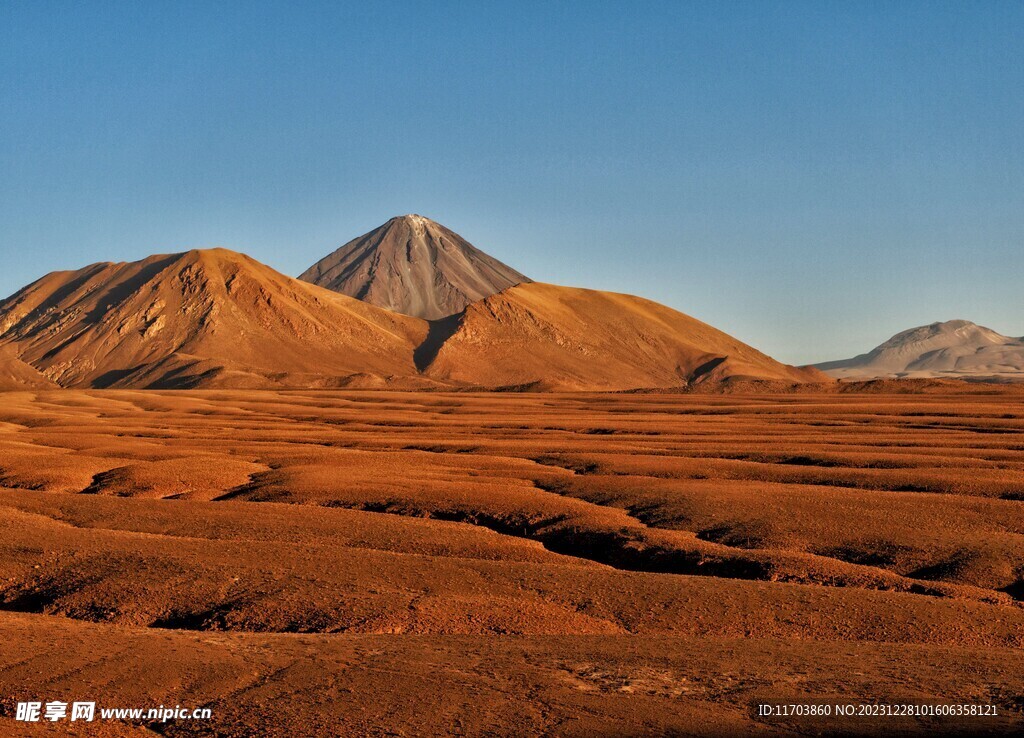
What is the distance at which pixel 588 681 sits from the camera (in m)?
14.8

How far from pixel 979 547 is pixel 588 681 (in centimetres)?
1594

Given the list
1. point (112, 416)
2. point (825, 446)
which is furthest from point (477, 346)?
point (825, 446)

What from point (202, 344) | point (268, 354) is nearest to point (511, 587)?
point (268, 354)

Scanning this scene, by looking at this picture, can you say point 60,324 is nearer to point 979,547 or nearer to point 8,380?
point 8,380

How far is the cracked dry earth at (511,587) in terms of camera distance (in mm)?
14141

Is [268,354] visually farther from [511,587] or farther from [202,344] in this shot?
[511,587]

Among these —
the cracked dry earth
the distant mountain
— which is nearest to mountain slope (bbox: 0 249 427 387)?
the distant mountain

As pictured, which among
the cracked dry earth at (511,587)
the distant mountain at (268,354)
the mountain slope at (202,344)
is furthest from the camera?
the distant mountain at (268,354)

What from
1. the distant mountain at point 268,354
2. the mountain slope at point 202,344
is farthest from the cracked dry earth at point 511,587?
the mountain slope at point 202,344

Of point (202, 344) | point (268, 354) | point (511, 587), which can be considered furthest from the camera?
point (268, 354)

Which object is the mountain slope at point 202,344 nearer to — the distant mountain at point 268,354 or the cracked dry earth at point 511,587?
the distant mountain at point 268,354

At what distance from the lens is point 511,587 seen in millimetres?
21562

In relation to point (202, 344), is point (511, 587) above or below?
below

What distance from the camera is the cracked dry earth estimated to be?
46.4 feet
